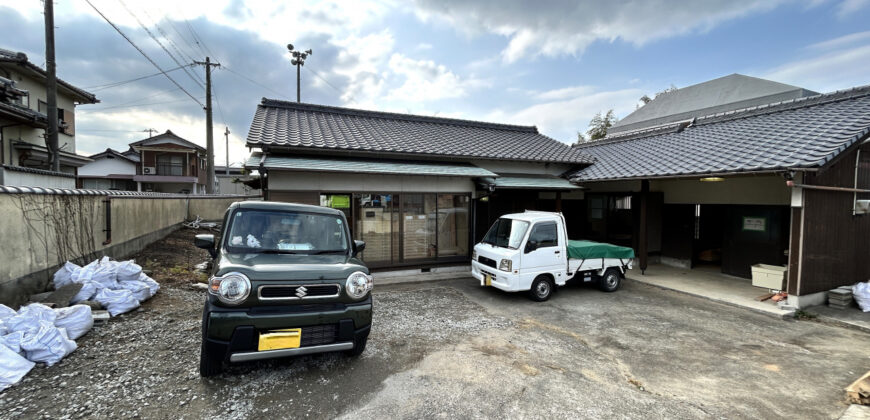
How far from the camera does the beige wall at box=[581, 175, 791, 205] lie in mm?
7969

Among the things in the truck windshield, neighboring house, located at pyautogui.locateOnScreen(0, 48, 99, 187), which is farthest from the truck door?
neighboring house, located at pyautogui.locateOnScreen(0, 48, 99, 187)

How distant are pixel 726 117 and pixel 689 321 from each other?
788 cm

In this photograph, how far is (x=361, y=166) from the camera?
24.8 feet

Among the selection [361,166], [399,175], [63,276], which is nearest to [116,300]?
[63,276]

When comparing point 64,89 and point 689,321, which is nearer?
point 689,321

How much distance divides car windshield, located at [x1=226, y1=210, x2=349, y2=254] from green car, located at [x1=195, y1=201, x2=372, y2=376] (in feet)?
0.03

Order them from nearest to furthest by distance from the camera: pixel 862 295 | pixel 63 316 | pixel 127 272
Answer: pixel 63 316
pixel 127 272
pixel 862 295

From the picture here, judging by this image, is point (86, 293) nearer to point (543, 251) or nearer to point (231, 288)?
point (231, 288)

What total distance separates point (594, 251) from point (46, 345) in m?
8.34

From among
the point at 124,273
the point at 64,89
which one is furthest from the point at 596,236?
the point at 64,89

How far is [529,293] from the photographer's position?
22.2ft

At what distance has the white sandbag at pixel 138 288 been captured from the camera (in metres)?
5.32

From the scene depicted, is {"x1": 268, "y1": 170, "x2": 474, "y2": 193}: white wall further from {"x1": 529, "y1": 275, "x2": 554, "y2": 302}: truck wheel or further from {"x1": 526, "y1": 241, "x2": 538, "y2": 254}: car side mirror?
{"x1": 529, "y1": 275, "x2": 554, "y2": 302}: truck wheel

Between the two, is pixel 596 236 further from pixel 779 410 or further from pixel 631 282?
pixel 779 410
